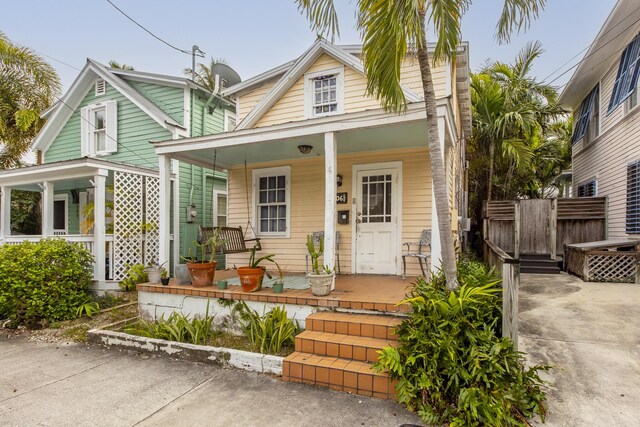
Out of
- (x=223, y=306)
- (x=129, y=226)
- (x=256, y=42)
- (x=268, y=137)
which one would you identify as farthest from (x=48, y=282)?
(x=256, y=42)

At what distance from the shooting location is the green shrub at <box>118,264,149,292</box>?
6797mm

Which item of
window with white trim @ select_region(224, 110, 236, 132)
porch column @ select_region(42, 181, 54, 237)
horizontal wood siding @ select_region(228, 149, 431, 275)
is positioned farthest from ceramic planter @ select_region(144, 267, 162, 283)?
window with white trim @ select_region(224, 110, 236, 132)

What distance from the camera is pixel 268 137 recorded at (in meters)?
5.25

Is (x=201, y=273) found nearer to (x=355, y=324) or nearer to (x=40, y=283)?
(x=355, y=324)

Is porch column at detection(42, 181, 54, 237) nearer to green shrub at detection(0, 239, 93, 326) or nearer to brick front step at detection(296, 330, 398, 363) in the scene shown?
green shrub at detection(0, 239, 93, 326)

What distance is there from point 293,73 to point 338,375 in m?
6.08

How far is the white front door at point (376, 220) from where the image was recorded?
20.7 feet

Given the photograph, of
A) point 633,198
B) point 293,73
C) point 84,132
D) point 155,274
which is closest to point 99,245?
point 155,274

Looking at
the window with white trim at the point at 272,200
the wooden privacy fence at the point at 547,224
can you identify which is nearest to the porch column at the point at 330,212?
the window with white trim at the point at 272,200

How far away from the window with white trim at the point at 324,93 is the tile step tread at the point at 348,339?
4762 millimetres

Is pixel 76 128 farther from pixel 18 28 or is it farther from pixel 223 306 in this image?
pixel 223 306

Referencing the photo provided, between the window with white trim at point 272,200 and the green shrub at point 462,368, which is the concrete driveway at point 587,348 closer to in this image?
the green shrub at point 462,368

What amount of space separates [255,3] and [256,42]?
9.92 ft

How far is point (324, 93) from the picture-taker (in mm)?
7367
